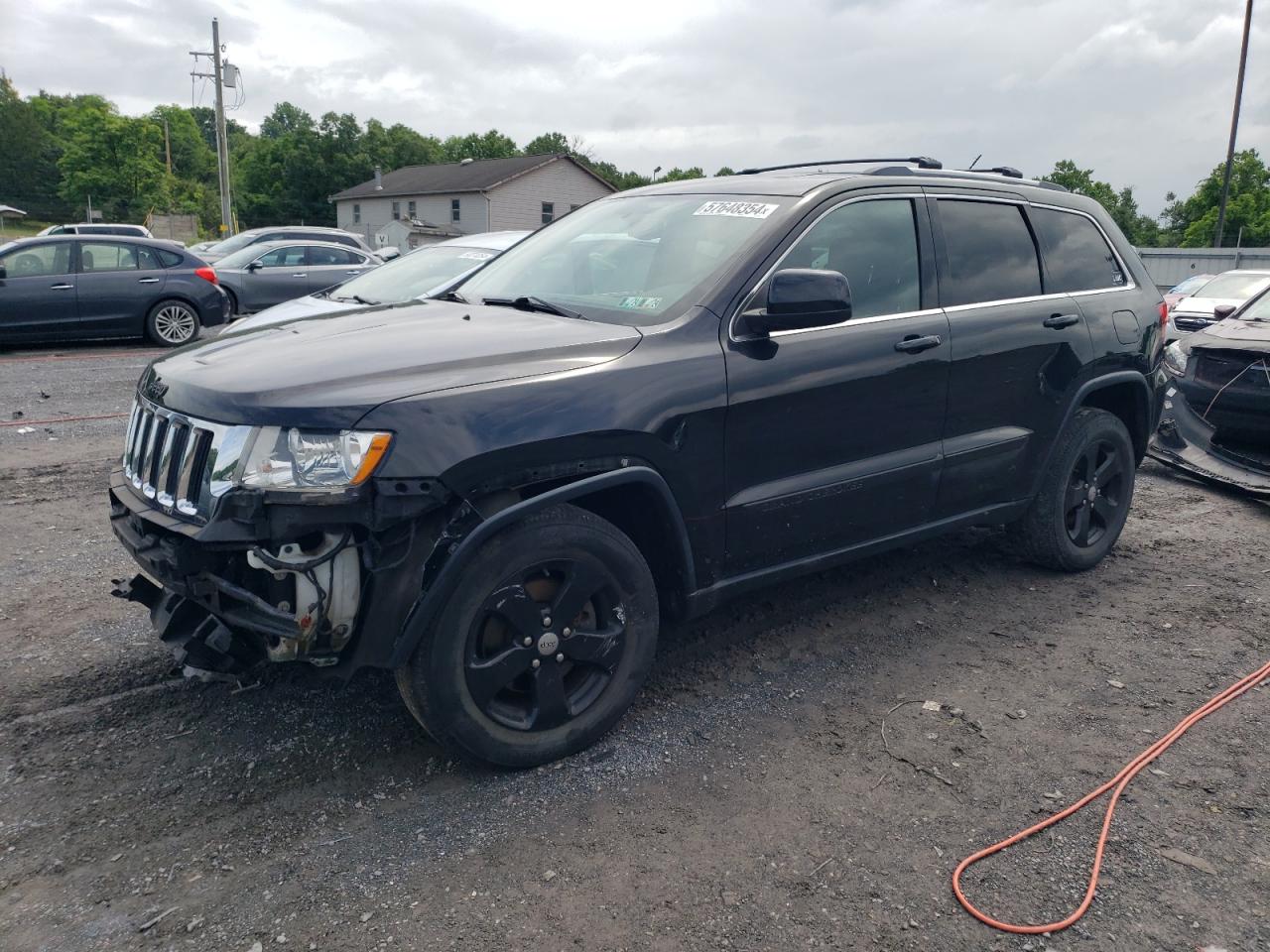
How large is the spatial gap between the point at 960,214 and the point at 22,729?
4221mm

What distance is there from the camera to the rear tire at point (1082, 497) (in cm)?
496

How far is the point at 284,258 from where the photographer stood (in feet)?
56.0

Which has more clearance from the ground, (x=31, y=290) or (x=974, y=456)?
(x=31, y=290)

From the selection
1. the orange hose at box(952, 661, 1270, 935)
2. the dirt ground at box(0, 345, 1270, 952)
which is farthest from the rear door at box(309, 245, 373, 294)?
the orange hose at box(952, 661, 1270, 935)

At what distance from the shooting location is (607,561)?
3.24 m

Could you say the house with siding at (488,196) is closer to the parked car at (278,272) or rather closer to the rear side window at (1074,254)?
the parked car at (278,272)

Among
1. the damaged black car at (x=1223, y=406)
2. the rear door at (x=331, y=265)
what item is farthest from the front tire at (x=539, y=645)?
the rear door at (x=331, y=265)

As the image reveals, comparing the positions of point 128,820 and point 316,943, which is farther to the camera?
point 128,820

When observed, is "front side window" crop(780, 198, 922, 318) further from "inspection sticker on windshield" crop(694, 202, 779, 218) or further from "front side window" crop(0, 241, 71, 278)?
"front side window" crop(0, 241, 71, 278)

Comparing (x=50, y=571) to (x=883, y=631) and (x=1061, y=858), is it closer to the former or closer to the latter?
(x=883, y=631)

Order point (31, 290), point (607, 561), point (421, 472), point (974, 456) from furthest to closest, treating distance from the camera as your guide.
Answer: point (31, 290) < point (974, 456) < point (607, 561) < point (421, 472)

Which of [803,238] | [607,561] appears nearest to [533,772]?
[607,561]

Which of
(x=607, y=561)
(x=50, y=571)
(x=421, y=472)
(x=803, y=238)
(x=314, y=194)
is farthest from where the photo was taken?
(x=314, y=194)

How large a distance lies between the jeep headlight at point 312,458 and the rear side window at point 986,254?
8.63 ft
